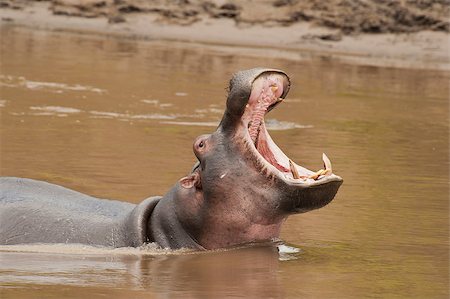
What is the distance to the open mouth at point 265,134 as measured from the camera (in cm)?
583

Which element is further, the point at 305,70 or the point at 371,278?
the point at 305,70

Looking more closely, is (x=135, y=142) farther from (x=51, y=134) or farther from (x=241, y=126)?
(x=241, y=126)

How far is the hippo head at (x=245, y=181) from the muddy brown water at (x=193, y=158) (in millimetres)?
142

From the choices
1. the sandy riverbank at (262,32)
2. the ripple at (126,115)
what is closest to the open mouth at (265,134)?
the ripple at (126,115)

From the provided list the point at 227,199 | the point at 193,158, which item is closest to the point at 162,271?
the point at 227,199

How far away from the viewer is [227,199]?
5.91 m

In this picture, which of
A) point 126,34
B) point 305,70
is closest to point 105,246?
point 305,70

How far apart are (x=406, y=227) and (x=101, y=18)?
1604cm

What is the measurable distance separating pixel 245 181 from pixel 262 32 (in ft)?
49.3

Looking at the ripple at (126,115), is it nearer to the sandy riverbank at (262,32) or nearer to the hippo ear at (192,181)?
the hippo ear at (192,181)

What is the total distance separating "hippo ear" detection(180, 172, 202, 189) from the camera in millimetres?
5992

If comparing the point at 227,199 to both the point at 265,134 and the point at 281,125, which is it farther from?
the point at 281,125

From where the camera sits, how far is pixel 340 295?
17.1 ft

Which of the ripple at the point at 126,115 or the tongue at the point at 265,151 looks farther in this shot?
the ripple at the point at 126,115
